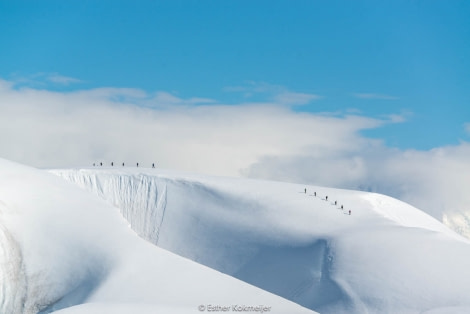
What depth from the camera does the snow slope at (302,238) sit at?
322ft

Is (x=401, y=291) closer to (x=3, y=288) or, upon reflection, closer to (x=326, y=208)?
(x=326, y=208)

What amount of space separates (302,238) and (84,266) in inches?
1283

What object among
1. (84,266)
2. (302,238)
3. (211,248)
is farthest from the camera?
(211,248)

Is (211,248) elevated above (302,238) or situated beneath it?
situated beneath

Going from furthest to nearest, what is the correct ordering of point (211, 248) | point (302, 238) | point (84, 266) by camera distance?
point (211, 248) → point (302, 238) → point (84, 266)

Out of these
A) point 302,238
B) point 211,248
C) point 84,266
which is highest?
point 302,238

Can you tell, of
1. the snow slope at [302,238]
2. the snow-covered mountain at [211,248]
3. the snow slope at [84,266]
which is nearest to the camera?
the snow slope at [84,266]

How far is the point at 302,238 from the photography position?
375 ft

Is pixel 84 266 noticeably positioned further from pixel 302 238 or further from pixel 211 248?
pixel 302 238

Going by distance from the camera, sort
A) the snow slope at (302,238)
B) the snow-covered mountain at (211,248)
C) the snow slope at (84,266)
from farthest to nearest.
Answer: the snow slope at (302,238), the snow-covered mountain at (211,248), the snow slope at (84,266)

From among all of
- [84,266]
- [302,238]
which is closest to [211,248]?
[302,238]

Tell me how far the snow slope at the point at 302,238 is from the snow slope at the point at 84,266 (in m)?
14.4

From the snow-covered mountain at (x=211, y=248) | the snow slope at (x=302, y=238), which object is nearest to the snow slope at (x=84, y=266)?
A: the snow-covered mountain at (x=211, y=248)

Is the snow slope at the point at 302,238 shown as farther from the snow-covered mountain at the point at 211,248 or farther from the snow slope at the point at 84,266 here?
the snow slope at the point at 84,266
